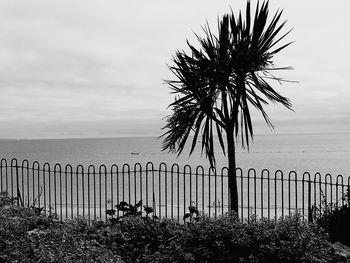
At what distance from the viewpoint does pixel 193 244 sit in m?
6.17

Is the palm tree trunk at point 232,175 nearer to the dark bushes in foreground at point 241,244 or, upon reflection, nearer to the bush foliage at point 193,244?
the bush foliage at point 193,244

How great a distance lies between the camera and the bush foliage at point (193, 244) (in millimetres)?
5488

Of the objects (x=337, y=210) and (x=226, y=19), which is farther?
(x=226, y=19)

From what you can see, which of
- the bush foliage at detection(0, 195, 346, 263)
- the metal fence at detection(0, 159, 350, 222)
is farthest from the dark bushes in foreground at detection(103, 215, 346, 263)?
the metal fence at detection(0, 159, 350, 222)

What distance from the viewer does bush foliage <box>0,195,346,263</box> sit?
216 inches

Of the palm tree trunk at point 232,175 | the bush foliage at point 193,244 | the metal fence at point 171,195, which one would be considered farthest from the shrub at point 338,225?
the palm tree trunk at point 232,175

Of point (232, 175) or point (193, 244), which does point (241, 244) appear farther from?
point (232, 175)

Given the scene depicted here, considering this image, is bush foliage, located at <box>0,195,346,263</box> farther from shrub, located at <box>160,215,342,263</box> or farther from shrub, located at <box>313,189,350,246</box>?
shrub, located at <box>313,189,350,246</box>

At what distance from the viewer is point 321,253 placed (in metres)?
5.70

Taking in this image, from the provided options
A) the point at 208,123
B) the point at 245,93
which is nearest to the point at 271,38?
the point at 245,93

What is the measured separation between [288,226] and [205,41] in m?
5.01

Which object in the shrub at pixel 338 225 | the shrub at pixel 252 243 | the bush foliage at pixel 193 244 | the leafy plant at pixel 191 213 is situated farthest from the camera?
the shrub at pixel 338 225

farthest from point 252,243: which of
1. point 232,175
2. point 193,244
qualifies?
point 232,175

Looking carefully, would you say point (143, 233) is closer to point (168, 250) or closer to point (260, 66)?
point (168, 250)
